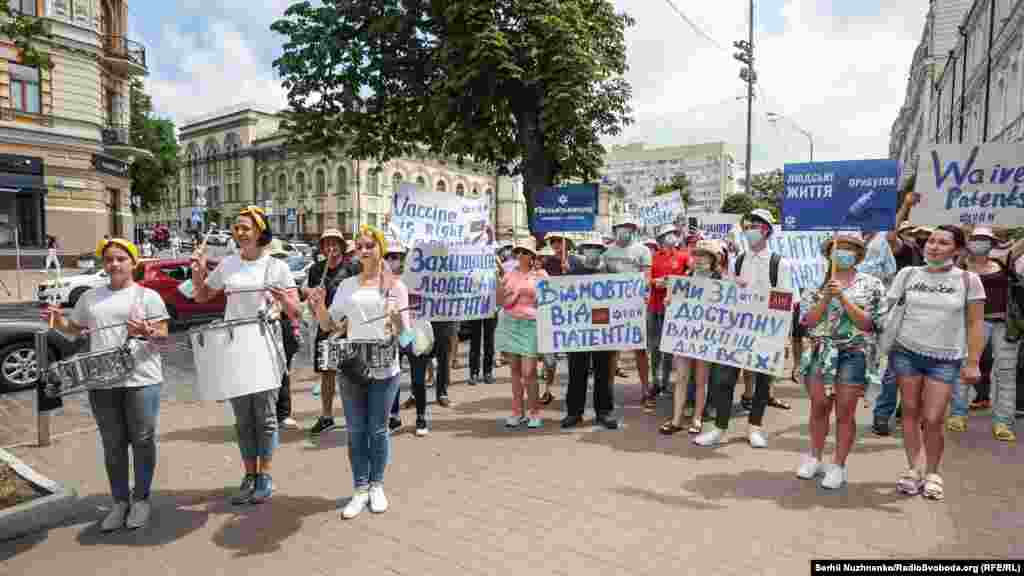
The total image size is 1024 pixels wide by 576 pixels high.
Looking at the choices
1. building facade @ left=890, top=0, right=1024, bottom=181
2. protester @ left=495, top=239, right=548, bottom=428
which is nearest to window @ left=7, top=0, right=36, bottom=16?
protester @ left=495, top=239, right=548, bottom=428

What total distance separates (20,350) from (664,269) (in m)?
8.27

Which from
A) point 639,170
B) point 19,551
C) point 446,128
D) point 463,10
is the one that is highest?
point 639,170

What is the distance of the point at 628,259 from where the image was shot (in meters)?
7.36

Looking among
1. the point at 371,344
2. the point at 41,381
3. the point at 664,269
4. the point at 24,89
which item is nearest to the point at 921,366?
the point at 664,269

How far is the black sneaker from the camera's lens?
649cm

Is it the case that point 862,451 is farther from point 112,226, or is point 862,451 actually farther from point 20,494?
point 112,226

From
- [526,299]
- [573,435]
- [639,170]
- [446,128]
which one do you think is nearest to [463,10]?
[446,128]

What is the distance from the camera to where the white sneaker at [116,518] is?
4.32 m

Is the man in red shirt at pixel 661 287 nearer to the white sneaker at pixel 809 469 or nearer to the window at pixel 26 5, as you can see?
the white sneaker at pixel 809 469

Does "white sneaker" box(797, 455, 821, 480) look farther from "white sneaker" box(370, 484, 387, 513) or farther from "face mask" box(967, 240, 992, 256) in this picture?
"white sneaker" box(370, 484, 387, 513)

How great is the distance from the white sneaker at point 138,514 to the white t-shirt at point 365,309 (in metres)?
1.75

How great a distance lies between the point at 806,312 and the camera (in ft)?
16.5

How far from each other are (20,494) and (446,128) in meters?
9.15

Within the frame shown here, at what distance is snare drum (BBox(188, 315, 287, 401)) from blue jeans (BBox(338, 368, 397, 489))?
56 cm
